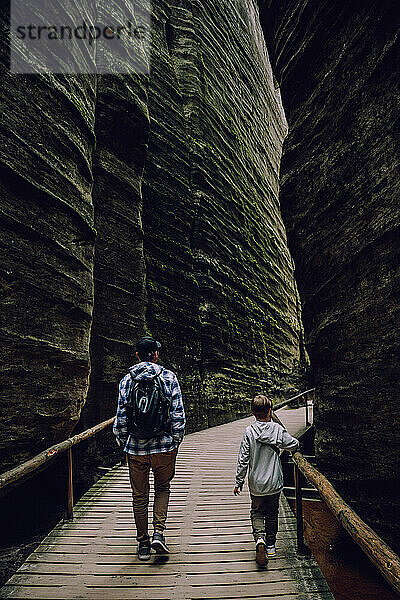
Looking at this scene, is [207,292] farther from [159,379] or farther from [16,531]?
[159,379]

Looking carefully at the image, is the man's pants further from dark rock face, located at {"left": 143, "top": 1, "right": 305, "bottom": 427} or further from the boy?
dark rock face, located at {"left": 143, "top": 1, "right": 305, "bottom": 427}

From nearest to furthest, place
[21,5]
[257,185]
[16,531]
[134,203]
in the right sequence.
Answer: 1. [21,5]
2. [16,531]
3. [134,203]
4. [257,185]

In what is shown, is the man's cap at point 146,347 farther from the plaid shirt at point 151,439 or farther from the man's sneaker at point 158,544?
the man's sneaker at point 158,544

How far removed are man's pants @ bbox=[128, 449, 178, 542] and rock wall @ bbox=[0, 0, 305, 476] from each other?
5.14 feet

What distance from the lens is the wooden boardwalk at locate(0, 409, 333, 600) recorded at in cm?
321

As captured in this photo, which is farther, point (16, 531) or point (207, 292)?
point (207, 292)

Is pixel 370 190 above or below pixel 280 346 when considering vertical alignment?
above

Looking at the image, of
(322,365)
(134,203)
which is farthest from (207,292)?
(322,365)

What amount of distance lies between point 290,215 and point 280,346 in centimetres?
1388

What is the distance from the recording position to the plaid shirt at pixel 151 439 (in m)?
3.64

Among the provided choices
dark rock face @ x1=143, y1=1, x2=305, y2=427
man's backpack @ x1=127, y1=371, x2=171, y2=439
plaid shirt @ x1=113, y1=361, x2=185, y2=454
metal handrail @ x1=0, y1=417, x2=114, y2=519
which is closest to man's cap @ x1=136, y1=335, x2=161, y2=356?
plaid shirt @ x1=113, y1=361, x2=185, y2=454

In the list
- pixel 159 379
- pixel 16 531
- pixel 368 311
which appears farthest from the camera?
pixel 16 531

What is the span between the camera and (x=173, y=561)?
3744mm

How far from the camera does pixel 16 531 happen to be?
699 centimetres
